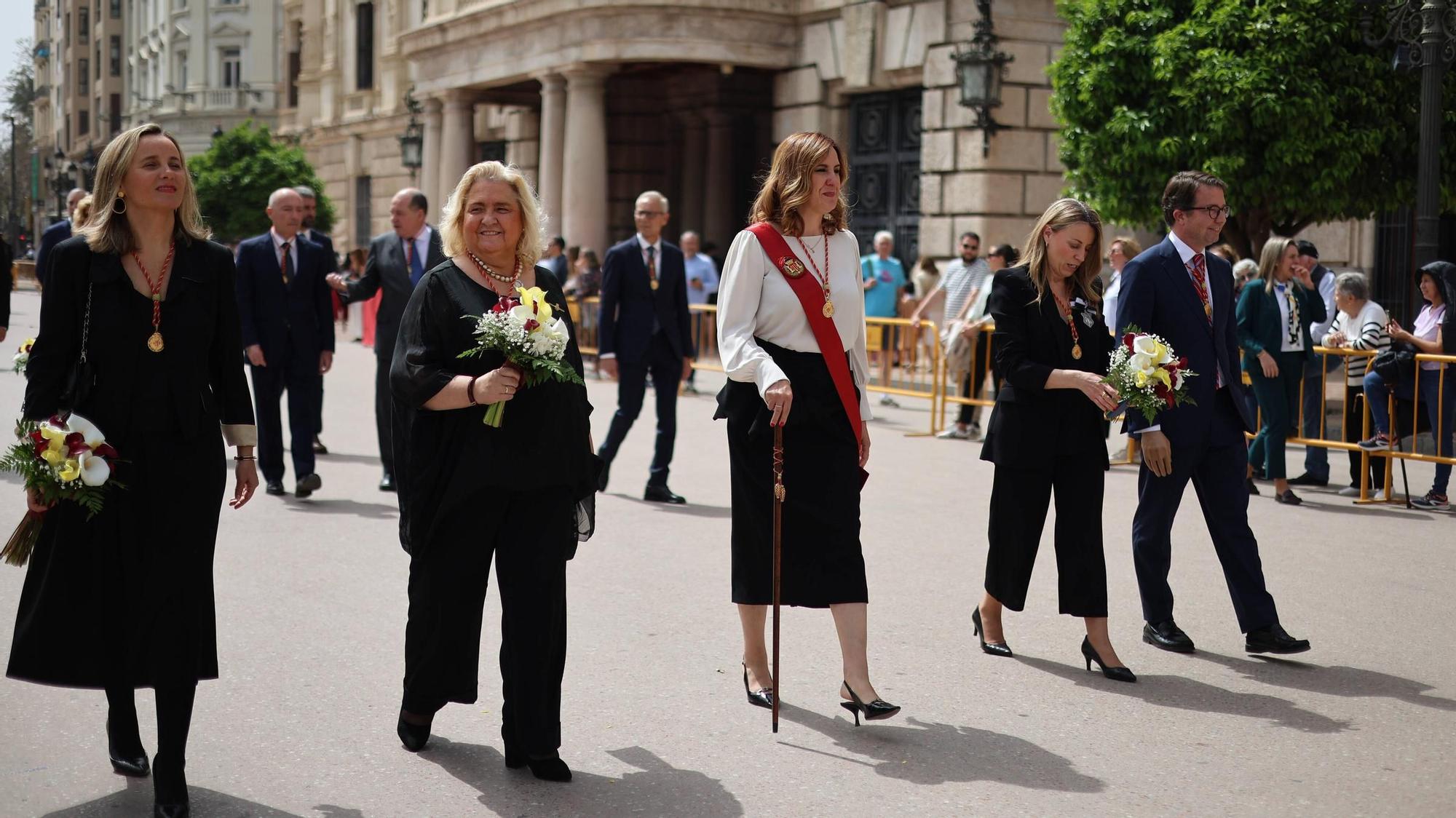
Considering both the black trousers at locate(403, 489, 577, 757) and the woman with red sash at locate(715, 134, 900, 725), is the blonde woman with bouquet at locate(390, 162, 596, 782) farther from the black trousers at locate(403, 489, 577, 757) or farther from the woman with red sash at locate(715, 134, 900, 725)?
the woman with red sash at locate(715, 134, 900, 725)

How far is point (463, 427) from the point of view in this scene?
4.91 meters

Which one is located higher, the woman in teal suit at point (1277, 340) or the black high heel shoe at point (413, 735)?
the woman in teal suit at point (1277, 340)

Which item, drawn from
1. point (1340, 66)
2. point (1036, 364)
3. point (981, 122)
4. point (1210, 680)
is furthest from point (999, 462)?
point (981, 122)

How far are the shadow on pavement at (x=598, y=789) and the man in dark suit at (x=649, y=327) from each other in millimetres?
5748

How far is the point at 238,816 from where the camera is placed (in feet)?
14.8

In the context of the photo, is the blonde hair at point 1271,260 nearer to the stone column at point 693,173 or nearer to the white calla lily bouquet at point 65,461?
the white calla lily bouquet at point 65,461

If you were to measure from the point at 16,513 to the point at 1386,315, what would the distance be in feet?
31.1

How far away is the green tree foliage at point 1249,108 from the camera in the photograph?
1523 centimetres

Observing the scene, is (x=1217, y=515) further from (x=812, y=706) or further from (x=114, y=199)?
(x=114, y=199)

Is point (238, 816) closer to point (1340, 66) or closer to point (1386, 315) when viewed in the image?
point (1386, 315)

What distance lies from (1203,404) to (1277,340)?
533 cm

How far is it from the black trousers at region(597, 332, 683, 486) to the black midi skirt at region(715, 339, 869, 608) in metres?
5.06

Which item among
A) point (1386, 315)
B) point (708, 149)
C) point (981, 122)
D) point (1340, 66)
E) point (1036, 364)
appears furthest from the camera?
point (708, 149)

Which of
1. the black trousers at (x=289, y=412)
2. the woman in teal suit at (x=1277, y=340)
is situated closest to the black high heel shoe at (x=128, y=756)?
the black trousers at (x=289, y=412)
